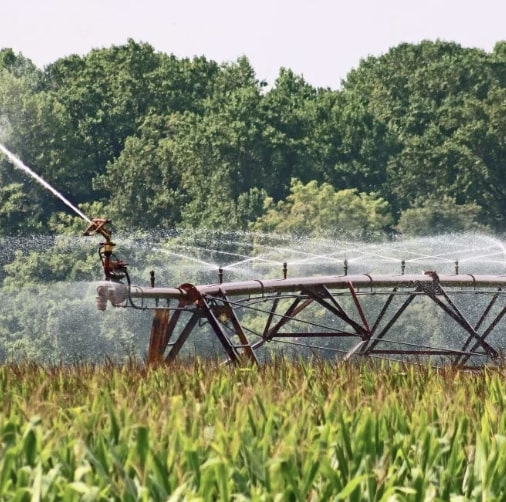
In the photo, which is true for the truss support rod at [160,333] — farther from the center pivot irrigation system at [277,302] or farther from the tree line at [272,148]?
the tree line at [272,148]

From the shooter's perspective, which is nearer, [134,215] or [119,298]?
[119,298]

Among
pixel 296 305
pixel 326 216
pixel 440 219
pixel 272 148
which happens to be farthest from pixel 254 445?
pixel 272 148

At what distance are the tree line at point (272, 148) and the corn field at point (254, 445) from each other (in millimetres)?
87841

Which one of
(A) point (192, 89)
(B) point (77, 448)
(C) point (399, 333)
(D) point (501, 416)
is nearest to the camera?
(B) point (77, 448)

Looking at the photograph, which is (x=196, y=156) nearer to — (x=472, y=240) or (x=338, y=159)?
(x=338, y=159)

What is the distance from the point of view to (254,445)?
1503 cm

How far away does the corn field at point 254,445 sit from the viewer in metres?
13.5

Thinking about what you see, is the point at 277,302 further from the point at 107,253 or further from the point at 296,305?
the point at 107,253

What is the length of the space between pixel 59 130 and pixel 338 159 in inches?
861

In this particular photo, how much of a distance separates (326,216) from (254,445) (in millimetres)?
92047

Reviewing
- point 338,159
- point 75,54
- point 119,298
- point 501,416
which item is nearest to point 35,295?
point 338,159

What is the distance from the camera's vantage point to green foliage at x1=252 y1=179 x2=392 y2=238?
106438 millimetres

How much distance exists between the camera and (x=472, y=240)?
108m

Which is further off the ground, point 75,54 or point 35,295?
point 75,54
